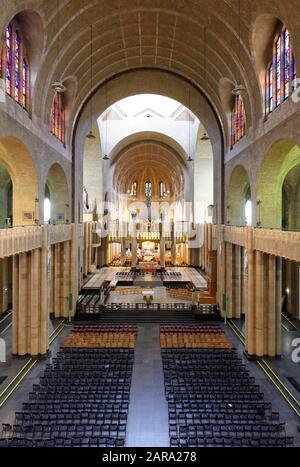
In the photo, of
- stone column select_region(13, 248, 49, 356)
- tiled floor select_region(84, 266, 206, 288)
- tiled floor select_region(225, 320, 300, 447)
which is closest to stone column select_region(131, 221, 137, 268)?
tiled floor select_region(84, 266, 206, 288)

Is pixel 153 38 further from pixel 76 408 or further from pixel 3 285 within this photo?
pixel 76 408

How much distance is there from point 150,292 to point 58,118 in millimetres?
13551

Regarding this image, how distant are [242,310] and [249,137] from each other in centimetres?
1154

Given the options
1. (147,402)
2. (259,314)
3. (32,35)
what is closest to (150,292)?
(259,314)

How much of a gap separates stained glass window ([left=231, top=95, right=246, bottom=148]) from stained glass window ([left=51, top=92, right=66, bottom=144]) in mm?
10511

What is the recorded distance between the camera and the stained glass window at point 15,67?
13.3 metres

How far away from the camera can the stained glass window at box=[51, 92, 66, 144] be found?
65.7ft

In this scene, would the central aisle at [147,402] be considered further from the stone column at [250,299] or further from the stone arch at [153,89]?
the stone arch at [153,89]

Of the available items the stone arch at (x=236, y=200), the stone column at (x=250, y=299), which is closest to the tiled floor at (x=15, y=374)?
the stone column at (x=250, y=299)

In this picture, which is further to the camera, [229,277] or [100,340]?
[229,277]

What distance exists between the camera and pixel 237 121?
20.7 meters

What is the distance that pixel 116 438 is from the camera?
9945 mm

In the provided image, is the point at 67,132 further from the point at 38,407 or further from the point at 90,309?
the point at 38,407

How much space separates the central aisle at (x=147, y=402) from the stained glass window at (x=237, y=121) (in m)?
12.7
